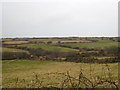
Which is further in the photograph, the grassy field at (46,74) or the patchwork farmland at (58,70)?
the grassy field at (46,74)

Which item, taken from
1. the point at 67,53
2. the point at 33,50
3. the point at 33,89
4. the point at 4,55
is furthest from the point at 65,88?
the point at 33,50

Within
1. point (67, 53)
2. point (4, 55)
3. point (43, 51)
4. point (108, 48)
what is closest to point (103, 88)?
point (4, 55)

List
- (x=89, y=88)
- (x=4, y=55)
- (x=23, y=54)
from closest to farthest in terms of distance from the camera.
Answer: (x=89, y=88)
(x=4, y=55)
(x=23, y=54)

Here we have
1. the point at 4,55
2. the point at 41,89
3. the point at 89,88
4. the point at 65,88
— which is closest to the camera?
the point at 89,88

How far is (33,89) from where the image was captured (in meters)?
3.50

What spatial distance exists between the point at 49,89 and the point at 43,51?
37.6 metres

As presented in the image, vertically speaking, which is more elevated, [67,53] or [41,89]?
[41,89]

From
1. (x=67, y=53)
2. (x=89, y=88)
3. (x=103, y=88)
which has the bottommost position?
(x=67, y=53)

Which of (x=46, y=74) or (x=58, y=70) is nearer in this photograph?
(x=46, y=74)

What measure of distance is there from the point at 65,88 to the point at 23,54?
98.5ft

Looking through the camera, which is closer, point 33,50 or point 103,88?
point 103,88

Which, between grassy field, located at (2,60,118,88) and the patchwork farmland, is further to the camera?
grassy field, located at (2,60,118,88)

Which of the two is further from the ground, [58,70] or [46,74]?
[46,74]

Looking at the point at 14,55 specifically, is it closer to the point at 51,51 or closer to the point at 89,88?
the point at 51,51
